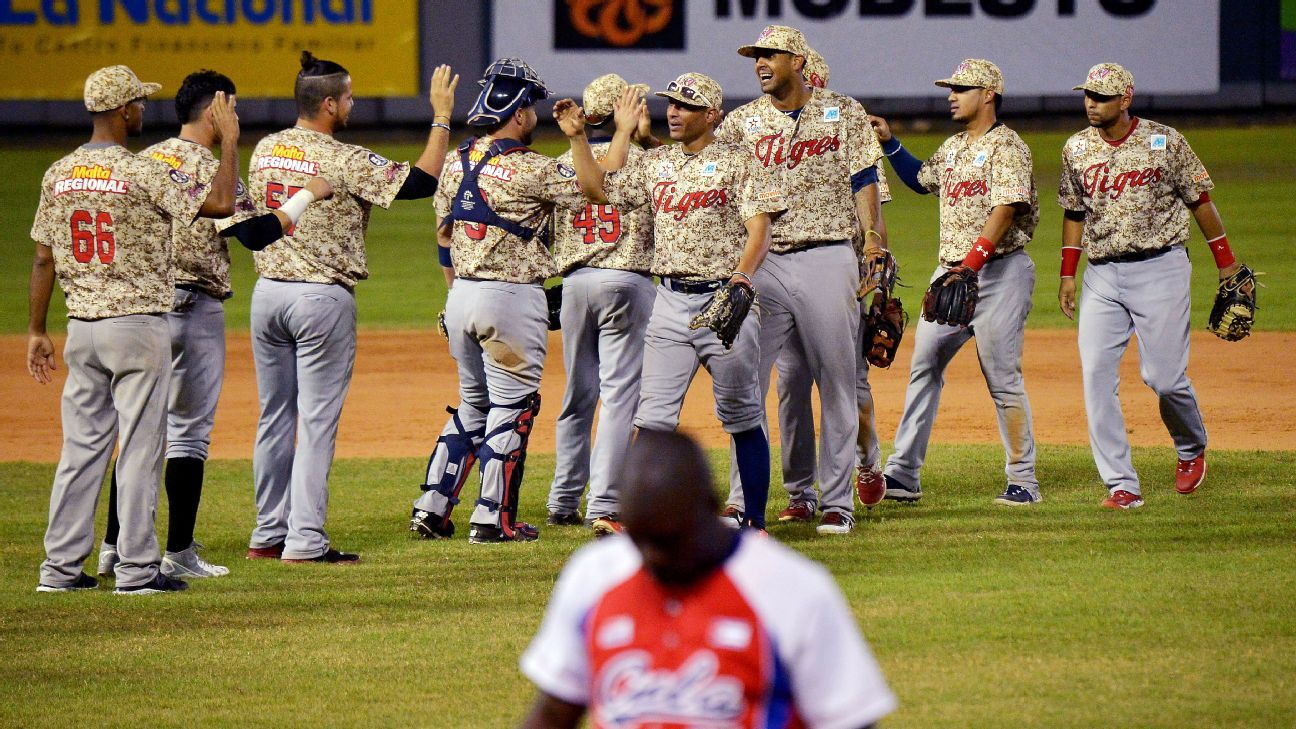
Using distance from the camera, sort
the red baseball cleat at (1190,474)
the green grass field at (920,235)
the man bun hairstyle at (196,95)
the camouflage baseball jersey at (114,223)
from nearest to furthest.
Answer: the camouflage baseball jersey at (114,223) → the man bun hairstyle at (196,95) → the red baseball cleat at (1190,474) → the green grass field at (920,235)

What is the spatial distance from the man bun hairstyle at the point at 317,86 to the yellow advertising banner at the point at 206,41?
20.4 m

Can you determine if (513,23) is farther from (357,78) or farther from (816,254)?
(816,254)

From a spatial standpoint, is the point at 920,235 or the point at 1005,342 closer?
the point at 1005,342

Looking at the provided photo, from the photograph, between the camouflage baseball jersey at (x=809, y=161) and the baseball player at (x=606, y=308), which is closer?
the camouflage baseball jersey at (x=809, y=161)

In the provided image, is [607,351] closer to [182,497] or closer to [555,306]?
[555,306]

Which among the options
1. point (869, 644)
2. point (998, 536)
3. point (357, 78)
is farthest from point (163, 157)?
point (357, 78)

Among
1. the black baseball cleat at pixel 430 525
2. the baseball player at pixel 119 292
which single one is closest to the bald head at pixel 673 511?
the baseball player at pixel 119 292

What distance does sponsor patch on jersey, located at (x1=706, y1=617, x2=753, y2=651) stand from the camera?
2.55m

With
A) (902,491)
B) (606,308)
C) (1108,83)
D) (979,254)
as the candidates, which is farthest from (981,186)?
(606,308)

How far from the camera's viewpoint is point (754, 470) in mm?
7152

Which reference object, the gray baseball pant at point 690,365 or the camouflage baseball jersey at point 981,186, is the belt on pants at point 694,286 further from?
the camouflage baseball jersey at point 981,186

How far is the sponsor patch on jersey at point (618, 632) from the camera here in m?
2.59

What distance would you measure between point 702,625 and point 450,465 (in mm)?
5228

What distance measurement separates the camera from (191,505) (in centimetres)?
694
